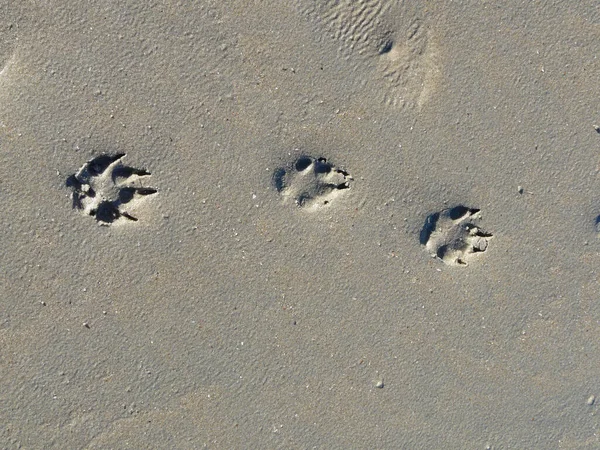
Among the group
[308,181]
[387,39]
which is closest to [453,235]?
[308,181]

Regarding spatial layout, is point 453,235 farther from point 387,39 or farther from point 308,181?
point 387,39

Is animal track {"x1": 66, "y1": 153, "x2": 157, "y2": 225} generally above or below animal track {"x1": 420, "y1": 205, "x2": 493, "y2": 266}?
below

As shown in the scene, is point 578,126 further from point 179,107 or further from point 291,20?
point 179,107

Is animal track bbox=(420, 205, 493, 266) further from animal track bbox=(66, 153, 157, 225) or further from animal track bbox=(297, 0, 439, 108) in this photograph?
animal track bbox=(66, 153, 157, 225)

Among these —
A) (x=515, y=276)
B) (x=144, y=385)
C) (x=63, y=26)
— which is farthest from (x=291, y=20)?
(x=144, y=385)

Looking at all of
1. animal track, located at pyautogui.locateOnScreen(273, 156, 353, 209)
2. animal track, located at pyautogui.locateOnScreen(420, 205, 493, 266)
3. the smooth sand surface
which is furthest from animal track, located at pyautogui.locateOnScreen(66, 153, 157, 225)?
animal track, located at pyautogui.locateOnScreen(420, 205, 493, 266)

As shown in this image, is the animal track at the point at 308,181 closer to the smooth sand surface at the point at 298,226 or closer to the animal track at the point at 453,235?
the smooth sand surface at the point at 298,226
